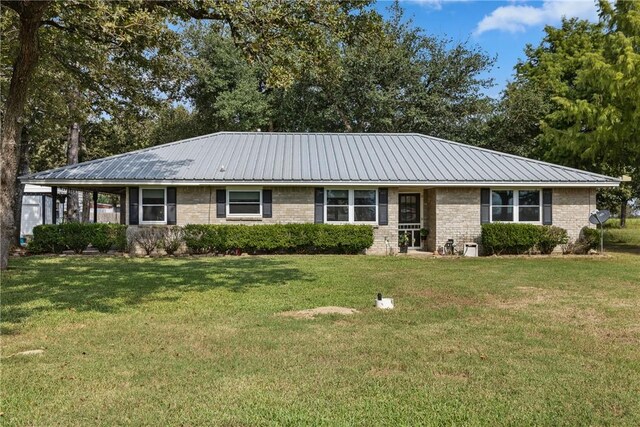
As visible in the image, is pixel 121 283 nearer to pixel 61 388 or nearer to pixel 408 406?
pixel 61 388

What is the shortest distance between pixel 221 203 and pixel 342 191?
14.8ft

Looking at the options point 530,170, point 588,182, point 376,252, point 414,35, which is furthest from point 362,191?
point 414,35

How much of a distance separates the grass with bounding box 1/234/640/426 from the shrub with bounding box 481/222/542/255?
23.5 feet

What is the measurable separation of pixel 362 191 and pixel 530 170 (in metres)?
6.52

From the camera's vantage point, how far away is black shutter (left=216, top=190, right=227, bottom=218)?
18219 mm

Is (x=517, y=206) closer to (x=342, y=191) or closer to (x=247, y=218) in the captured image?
(x=342, y=191)

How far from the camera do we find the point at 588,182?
1795cm

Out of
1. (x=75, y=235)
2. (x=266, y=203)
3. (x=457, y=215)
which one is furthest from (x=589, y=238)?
(x=75, y=235)

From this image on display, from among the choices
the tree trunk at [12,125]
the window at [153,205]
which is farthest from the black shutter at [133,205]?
the tree trunk at [12,125]

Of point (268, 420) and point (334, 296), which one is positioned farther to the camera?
point (334, 296)

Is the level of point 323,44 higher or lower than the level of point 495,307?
higher

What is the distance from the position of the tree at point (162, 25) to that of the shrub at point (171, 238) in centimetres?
629

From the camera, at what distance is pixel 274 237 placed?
1742 centimetres

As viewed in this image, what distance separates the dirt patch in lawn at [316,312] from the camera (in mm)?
7143
